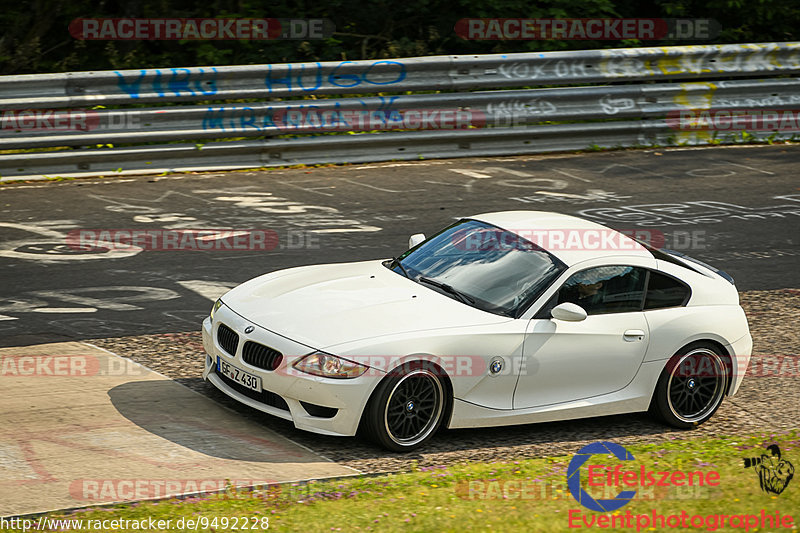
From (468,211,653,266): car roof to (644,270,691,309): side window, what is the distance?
0.70 ft

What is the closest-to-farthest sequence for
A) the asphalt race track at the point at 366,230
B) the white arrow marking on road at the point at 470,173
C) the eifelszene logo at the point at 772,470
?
the eifelszene logo at the point at 772,470
the asphalt race track at the point at 366,230
the white arrow marking on road at the point at 470,173

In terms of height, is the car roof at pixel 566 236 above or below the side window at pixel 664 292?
above

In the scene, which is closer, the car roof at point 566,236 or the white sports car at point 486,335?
the white sports car at point 486,335

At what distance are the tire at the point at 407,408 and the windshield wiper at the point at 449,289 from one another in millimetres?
689

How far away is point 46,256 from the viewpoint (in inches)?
424

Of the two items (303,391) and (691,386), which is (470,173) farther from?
(303,391)

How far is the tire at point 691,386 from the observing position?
309 inches

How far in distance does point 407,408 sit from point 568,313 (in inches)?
50.8

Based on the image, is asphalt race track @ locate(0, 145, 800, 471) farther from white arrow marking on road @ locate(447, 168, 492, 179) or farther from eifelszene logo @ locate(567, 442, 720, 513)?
eifelszene logo @ locate(567, 442, 720, 513)
